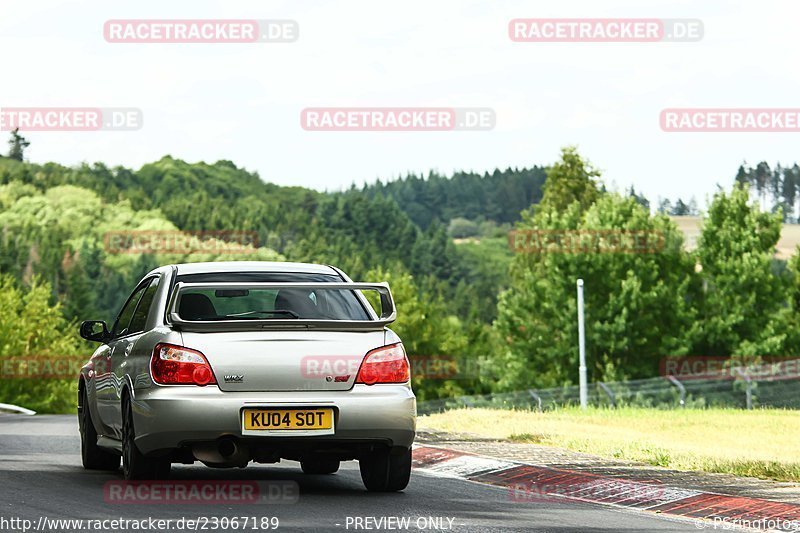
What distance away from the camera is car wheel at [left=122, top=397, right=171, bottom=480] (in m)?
9.42

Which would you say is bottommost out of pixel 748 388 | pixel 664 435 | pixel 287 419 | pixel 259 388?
pixel 748 388

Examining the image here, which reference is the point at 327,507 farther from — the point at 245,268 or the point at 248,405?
the point at 245,268

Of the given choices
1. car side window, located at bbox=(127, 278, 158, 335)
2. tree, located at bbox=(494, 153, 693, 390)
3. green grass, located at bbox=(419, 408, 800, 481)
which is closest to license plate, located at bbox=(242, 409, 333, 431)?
car side window, located at bbox=(127, 278, 158, 335)

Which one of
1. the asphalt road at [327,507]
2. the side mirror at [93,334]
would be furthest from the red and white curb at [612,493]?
the side mirror at [93,334]

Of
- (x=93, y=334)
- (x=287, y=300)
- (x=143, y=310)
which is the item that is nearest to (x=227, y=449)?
(x=287, y=300)

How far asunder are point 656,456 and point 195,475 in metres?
4.75

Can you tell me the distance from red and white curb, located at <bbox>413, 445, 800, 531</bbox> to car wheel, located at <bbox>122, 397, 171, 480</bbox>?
106 inches

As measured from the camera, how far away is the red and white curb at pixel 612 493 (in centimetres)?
899

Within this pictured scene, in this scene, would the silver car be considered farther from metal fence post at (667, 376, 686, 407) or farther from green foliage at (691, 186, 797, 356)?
green foliage at (691, 186, 797, 356)

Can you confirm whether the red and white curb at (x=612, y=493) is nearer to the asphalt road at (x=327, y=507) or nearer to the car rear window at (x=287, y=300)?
the asphalt road at (x=327, y=507)

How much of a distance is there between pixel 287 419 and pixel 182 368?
0.82m

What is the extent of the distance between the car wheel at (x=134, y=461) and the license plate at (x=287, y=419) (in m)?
0.96

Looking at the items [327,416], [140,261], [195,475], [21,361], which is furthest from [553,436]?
[140,261]

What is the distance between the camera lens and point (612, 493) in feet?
33.4
